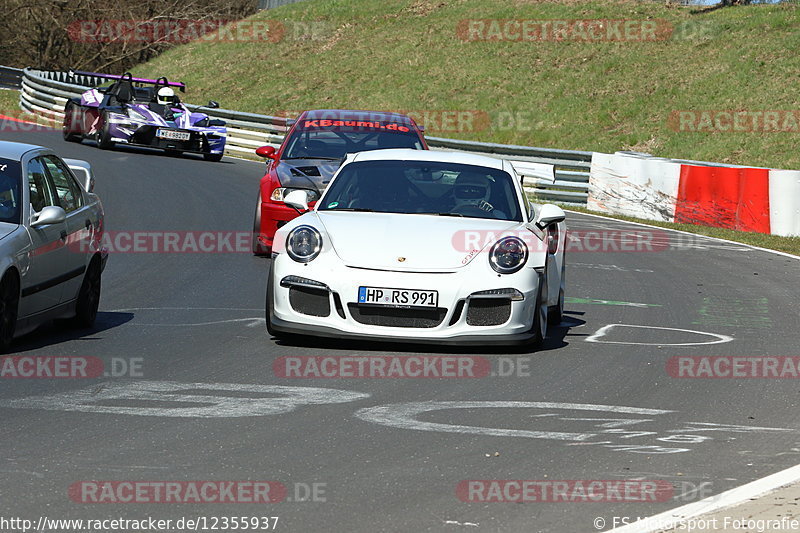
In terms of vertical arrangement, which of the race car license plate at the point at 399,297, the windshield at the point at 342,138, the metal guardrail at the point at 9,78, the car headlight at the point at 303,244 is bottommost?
the race car license plate at the point at 399,297

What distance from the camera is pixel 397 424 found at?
248 inches

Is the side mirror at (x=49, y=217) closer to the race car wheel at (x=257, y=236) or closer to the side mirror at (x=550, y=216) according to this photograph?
the side mirror at (x=550, y=216)

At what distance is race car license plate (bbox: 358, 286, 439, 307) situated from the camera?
321 inches

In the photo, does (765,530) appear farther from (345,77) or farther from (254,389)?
(345,77)

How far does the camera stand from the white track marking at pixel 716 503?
4.58 metres

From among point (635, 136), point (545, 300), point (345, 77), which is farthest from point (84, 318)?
point (345, 77)

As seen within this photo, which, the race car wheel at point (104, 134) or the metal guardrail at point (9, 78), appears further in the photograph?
the metal guardrail at point (9, 78)

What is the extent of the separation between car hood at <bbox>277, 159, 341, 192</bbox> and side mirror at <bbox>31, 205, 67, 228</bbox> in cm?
525

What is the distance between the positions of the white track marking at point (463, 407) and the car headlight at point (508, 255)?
159 cm

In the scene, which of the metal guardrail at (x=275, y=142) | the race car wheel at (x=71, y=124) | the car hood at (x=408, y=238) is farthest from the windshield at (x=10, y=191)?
the race car wheel at (x=71, y=124)

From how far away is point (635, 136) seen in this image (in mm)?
36656

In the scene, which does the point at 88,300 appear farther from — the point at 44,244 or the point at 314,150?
the point at 314,150

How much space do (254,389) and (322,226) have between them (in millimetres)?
1864

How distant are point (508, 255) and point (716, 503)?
3724 mm
